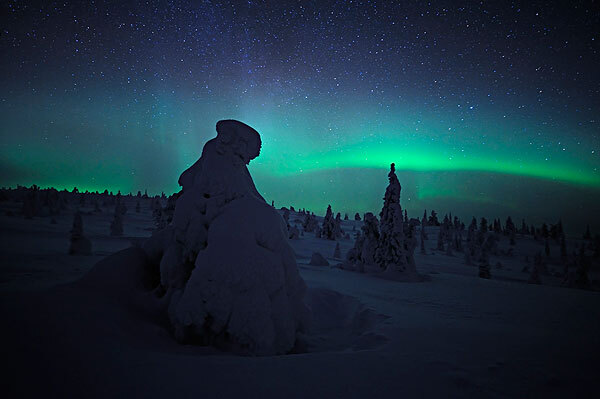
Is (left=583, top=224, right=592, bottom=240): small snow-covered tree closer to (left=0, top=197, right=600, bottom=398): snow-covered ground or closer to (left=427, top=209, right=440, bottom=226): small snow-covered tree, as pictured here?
(left=427, top=209, right=440, bottom=226): small snow-covered tree

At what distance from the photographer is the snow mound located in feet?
21.4

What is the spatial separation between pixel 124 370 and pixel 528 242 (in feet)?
346

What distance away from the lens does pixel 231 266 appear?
614 centimetres

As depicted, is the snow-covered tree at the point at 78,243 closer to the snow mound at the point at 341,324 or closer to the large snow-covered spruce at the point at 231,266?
the large snow-covered spruce at the point at 231,266

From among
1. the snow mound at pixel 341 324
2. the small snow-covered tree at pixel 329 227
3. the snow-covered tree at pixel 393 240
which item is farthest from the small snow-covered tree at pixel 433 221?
the snow mound at pixel 341 324

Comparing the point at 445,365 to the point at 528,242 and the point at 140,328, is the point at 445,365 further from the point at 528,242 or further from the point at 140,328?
the point at 528,242

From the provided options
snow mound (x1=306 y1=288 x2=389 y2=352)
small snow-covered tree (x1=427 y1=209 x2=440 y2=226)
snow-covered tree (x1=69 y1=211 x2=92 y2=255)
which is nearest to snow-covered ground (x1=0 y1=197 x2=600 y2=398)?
snow mound (x1=306 y1=288 x2=389 y2=352)

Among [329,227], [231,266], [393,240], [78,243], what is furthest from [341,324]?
[329,227]

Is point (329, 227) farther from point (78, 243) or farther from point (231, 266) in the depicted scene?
point (231, 266)

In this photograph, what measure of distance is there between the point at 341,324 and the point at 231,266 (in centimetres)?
536

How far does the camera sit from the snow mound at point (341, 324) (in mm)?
6512

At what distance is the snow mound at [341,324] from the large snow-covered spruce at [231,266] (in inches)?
44.7

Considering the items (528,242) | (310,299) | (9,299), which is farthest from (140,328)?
(528,242)

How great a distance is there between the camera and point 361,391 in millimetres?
3484
